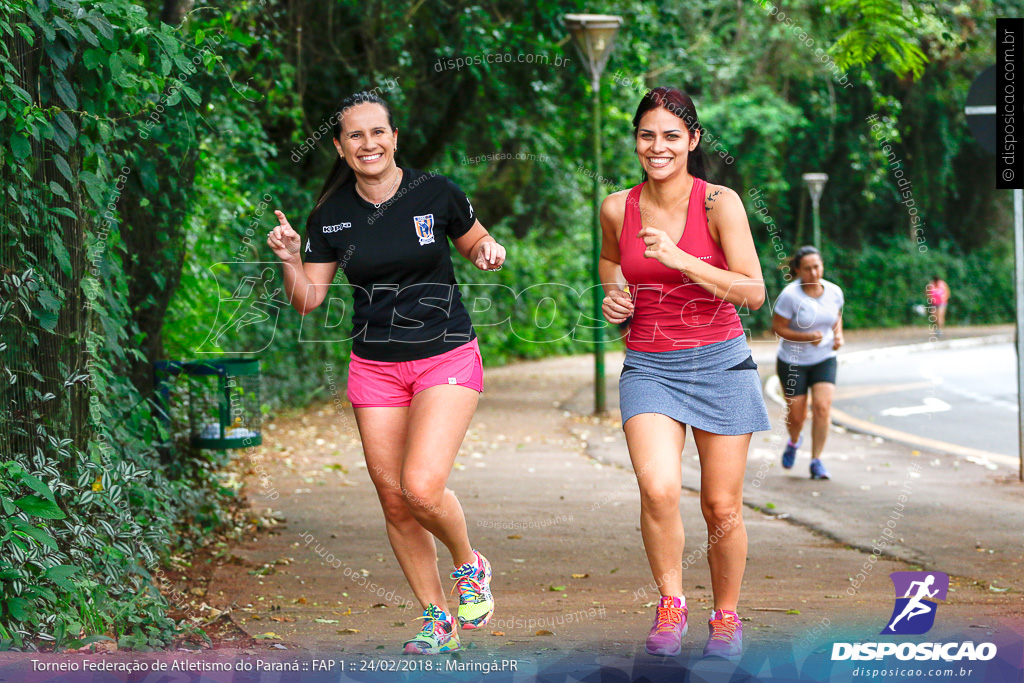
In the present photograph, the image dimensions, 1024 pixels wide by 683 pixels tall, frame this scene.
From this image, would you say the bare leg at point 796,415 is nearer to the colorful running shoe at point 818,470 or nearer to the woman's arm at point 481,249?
the colorful running shoe at point 818,470

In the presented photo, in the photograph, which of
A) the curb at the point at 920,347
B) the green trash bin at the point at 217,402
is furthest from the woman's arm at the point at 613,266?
the curb at the point at 920,347

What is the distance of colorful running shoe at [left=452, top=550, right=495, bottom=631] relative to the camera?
4.20 metres

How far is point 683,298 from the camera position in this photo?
390cm

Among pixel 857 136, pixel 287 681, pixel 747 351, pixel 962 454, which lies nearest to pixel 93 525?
pixel 287 681

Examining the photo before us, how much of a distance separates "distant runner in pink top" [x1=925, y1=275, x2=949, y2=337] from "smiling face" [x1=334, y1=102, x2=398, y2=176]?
28441 mm

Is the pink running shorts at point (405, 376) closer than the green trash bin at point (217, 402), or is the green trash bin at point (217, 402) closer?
the pink running shorts at point (405, 376)

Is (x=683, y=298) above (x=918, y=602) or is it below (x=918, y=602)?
above

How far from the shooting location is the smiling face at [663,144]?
390 centimetres

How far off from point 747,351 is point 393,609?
2.21 meters

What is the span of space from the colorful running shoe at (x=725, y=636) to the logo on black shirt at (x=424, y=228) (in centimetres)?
171

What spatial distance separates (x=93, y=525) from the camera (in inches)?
174

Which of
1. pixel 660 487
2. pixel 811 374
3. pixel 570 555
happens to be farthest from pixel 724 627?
pixel 811 374

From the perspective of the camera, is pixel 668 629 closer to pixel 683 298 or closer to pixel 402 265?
pixel 683 298

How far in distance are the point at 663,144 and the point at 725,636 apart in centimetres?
174
